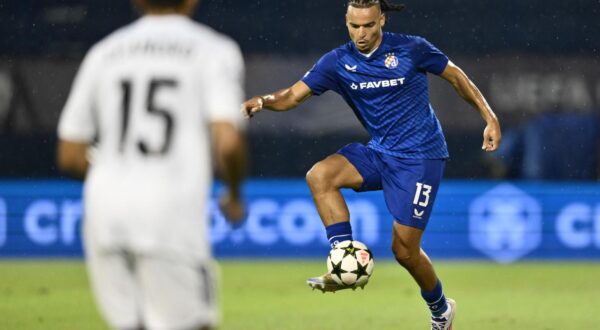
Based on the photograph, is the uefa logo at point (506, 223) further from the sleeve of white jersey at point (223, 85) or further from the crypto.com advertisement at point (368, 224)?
the sleeve of white jersey at point (223, 85)

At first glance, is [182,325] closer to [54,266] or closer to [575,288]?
[575,288]

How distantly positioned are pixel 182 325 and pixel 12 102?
10.2 meters

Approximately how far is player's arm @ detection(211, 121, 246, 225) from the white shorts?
22cm

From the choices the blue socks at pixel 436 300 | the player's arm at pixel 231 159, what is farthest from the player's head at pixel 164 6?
the blue socks at pixel 436 300

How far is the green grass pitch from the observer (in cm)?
858

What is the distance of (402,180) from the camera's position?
7609 millimetres

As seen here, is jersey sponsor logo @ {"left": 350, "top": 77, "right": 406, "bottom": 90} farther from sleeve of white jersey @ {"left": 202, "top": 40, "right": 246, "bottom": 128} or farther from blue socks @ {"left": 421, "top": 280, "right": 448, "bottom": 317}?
sleeve of white jersey @ {"left": 202, "top": 40, "right": 246, "bottom": 128}

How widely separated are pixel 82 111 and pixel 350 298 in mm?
6387

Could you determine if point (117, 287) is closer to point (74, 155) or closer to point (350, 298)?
point (74, 155)

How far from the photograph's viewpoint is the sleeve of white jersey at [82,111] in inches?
165

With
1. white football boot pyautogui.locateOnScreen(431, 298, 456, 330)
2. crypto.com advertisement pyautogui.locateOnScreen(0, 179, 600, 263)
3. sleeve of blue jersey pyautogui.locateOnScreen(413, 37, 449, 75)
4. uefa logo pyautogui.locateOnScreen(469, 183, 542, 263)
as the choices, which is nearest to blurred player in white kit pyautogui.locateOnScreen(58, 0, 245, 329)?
sleeve of blue jersey pyautogui.locateOnScreen(413, 37, 449, 75)

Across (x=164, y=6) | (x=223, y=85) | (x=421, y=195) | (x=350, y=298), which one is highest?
(x=164, y=6)

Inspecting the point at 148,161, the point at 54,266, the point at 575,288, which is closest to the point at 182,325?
the point at 148,161

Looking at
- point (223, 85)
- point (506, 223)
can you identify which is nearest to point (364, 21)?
point (223, 85)
